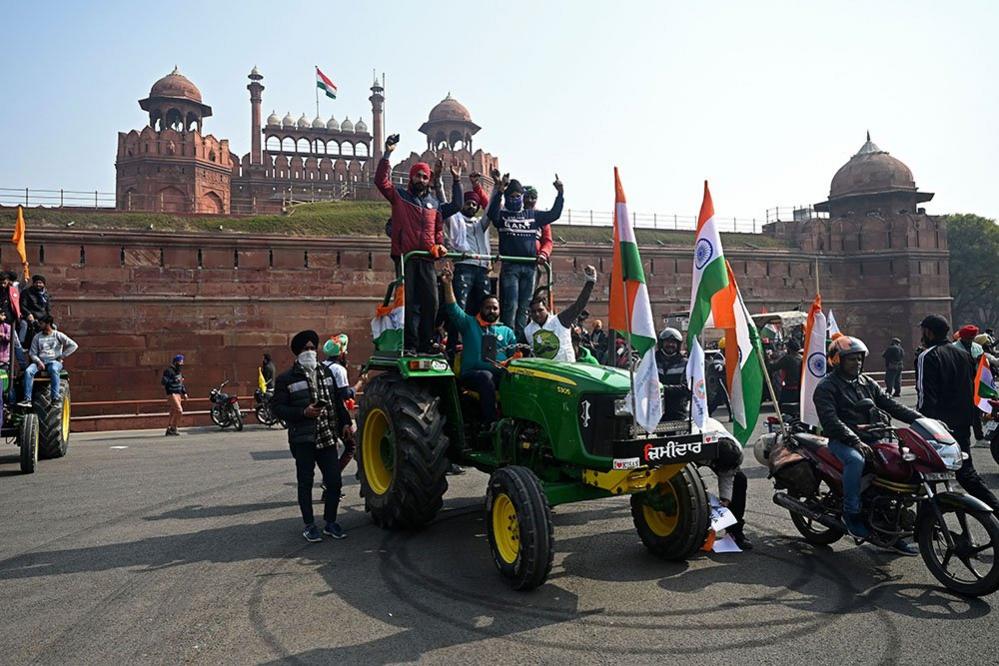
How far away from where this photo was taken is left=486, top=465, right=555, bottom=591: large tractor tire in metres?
4.57

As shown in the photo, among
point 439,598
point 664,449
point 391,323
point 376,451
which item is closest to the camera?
point 439,598

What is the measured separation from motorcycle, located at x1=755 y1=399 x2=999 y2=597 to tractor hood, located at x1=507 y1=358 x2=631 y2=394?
5.55 ft

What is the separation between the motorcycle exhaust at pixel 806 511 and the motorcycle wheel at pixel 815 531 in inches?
4.5

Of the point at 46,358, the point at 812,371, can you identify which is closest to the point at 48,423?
the point at 46,358

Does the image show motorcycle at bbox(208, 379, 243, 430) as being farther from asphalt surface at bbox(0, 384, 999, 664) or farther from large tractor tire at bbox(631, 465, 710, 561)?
large tractor tire at bbox(631, 465, 710, 561)

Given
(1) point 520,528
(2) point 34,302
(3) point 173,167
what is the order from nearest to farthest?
(1) point 520,528 < (2) point 34,302 < (3) point 173,167

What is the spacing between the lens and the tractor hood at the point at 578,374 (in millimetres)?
4941

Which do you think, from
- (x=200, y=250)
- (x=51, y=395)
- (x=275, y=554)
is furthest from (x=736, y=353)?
(x=200, y=250)

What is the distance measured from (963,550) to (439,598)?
3331mm

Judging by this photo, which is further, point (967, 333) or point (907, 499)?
point (967, 333)

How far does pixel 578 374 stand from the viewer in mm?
5102

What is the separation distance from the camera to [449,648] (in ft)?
13.0

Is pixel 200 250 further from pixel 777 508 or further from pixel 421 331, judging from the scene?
pixel 777 508

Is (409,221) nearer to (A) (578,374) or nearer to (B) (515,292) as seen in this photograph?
(B) (515,292)
